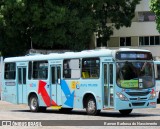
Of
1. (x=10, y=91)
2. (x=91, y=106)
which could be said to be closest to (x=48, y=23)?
(x=10, y=91)

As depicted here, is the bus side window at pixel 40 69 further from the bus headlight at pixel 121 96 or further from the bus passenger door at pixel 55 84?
the bus headlight at pixel 121 96

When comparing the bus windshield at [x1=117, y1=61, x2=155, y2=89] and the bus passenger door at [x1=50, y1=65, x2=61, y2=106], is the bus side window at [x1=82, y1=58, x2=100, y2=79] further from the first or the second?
the bus passenger door at [x1=50, y1=65, x2=61, y2=106]

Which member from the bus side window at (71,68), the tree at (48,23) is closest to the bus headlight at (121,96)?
the bus side window at (71,68)

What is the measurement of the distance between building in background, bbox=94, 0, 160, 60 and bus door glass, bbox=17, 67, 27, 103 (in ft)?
80.6

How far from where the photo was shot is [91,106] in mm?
21312

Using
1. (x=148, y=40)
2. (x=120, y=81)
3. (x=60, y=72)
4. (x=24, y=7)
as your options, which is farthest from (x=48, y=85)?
(x=148, y=40)

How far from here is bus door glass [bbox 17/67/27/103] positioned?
25938 millimetres

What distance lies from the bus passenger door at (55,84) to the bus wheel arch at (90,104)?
2010mm

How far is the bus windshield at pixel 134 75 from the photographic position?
20234mm

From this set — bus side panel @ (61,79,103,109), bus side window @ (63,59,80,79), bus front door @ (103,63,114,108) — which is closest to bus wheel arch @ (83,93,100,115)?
bus side panel @ (61,79,103,109)

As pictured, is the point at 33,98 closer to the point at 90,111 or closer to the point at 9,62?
the point at 9,62

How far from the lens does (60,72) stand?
23.4 metres

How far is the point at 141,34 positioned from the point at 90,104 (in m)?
29.5

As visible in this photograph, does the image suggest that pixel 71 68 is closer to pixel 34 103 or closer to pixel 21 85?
pixel 34 103
